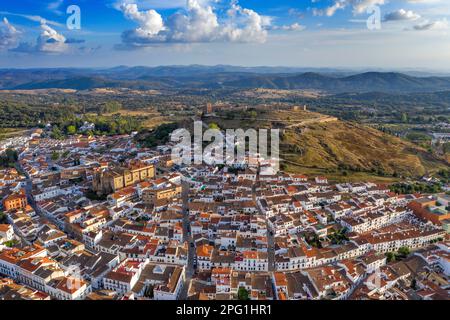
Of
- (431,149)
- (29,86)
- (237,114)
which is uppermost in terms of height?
(29,86)

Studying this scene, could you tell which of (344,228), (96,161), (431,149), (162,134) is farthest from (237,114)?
(344,228)

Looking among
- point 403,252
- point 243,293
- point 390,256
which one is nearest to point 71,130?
point 243,293

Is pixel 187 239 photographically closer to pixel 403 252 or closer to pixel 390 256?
pixel 390 256

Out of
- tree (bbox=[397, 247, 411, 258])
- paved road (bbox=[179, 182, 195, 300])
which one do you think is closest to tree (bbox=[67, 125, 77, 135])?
paved road (bbox=[179, 182, 195, 300])

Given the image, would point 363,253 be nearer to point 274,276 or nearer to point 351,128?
point 274,276

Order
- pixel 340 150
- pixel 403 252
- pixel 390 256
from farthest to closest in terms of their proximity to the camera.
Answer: pixel 340 150, pixel 403 252, pixel 390 256

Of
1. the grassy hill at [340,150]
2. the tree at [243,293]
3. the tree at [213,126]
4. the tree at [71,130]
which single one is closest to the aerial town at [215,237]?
the tree at [243,293]

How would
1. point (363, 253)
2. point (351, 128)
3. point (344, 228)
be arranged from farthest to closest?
point (351, 128), point (344, 228), point (363, 253)

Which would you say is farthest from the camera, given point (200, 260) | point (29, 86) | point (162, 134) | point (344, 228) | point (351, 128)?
point (29, 86)

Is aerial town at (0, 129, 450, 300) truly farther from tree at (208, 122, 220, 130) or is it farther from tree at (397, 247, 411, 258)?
tree at (208, 122, 220, 130)
